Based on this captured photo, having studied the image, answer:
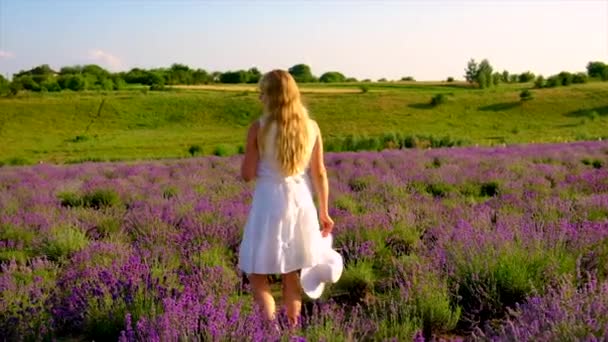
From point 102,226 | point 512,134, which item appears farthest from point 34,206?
point 512,134

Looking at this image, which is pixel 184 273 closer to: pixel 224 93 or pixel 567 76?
pixel 224 93

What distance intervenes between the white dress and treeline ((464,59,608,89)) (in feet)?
232

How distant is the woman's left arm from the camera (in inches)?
171

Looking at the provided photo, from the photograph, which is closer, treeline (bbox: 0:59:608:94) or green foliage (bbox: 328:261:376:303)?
green foliage (bbox: 328:261:376:303)

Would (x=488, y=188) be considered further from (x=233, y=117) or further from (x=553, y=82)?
(x=553, y=82)

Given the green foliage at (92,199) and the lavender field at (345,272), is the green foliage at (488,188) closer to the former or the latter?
the lavender field at (345,272)

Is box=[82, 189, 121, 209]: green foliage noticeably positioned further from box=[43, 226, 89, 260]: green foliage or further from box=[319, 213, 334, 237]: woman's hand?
box=[319, 213, 334, 237]: woman's hand

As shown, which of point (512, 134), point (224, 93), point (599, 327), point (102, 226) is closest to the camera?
point (599, 327)

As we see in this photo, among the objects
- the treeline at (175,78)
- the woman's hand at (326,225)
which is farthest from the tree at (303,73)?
the woman's hand at (326,225)

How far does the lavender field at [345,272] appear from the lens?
352cm

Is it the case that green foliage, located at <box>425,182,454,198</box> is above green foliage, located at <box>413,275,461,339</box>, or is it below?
below

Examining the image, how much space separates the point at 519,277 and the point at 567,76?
76194mm

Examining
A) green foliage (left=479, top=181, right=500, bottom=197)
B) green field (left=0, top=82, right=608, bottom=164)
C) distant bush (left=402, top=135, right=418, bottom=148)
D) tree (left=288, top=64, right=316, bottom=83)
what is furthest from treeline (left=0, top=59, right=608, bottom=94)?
green foliage (left=479, top=181, right=500, bottom=197)

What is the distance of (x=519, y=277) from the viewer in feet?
15.3
